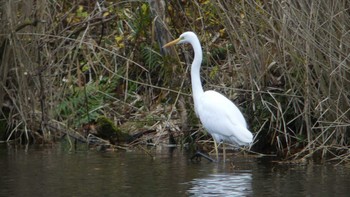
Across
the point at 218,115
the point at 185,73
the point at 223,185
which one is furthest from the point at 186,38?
the point at 223,185

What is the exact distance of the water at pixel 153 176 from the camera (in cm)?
845

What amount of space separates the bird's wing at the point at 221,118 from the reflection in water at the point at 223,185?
45.5 inches

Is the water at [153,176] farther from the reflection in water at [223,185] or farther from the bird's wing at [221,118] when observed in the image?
the bird's wing at [221,118]

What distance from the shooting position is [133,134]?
1334cm

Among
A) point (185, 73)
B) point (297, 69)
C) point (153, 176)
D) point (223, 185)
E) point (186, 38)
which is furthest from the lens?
point (185, 73)

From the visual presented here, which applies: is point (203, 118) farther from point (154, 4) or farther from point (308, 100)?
point (154, 4)

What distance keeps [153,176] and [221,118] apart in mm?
1817

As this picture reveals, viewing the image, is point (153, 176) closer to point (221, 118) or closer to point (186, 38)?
point (221, 118)

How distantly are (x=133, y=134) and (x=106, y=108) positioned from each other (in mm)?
1086

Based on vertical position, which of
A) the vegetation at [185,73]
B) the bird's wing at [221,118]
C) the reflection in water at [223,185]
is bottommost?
the reflection in water at [223,185]

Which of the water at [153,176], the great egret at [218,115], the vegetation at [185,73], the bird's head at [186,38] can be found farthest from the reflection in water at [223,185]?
the bird's head at [186,38]

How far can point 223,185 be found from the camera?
886cm

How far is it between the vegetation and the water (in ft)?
2.44

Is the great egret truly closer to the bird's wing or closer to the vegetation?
A: the bird's wing
